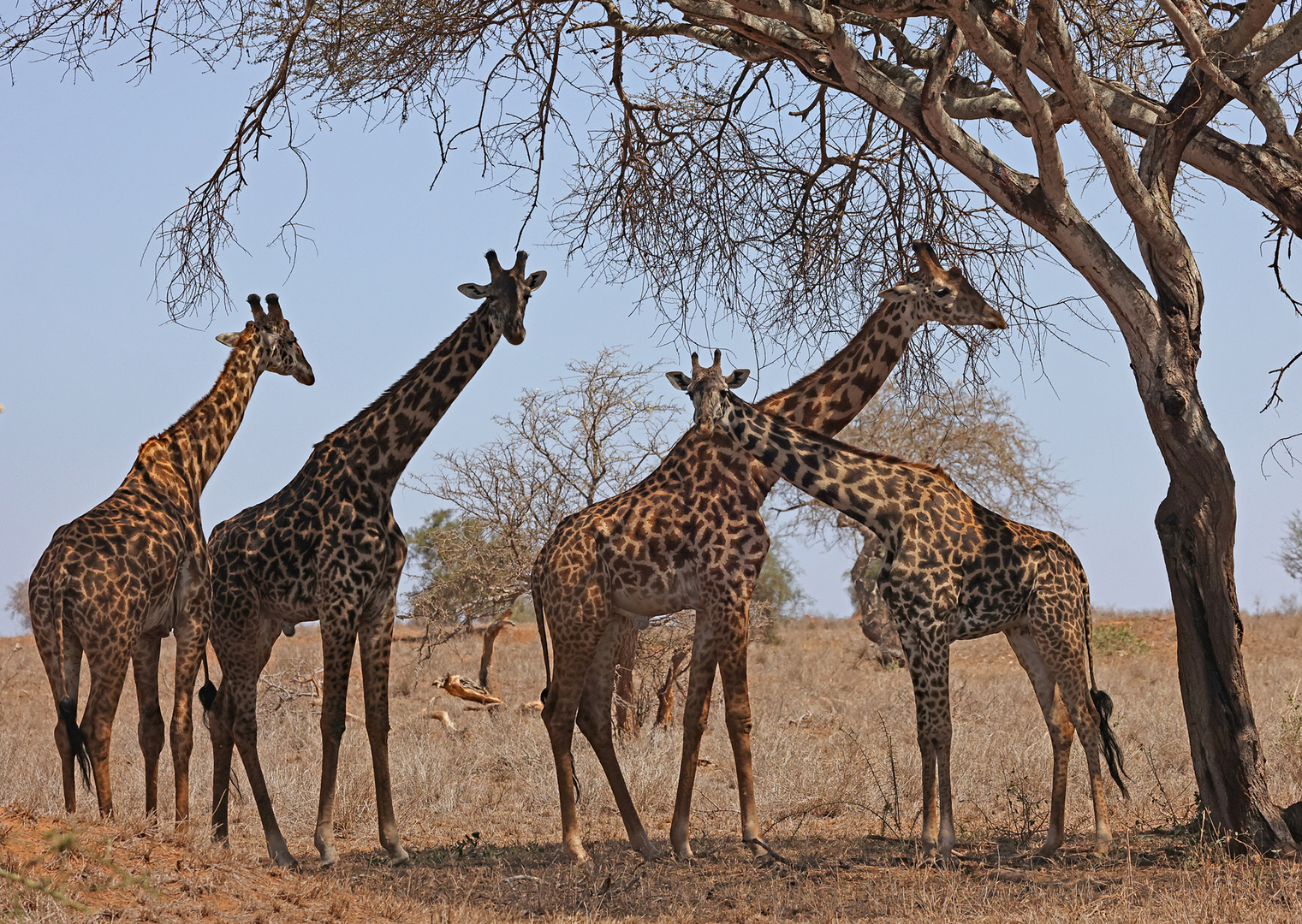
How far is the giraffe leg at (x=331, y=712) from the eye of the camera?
7.51 m

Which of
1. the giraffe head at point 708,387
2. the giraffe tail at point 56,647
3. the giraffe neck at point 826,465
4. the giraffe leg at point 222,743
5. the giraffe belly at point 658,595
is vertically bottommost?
the giraffe leg at point 222,743

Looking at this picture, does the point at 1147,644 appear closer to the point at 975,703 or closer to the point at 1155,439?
the point at 975,703

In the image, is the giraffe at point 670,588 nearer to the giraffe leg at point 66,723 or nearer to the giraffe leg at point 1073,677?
the giraffe leg at point 1073,677

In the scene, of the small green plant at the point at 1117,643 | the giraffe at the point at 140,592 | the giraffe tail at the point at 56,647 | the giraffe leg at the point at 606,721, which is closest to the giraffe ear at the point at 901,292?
the giraffe leg at the point at 606,721

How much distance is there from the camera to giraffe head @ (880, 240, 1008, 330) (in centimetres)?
813

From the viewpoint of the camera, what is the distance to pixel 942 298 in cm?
821

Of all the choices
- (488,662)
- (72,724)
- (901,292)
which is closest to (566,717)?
(72,724)

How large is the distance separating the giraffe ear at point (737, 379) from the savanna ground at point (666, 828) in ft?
9.49

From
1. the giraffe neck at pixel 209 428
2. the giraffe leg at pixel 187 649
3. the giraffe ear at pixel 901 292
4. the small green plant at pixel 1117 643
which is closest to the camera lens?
the giraffe leg at pixel 187 649

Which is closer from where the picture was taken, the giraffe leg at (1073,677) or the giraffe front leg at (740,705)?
the giraffe leg at (1073,677)

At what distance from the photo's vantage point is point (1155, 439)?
24.3 feet

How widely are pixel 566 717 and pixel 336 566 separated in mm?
1729

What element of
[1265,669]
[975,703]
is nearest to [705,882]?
[975,703]

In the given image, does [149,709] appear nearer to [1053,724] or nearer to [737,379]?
[737,379]
